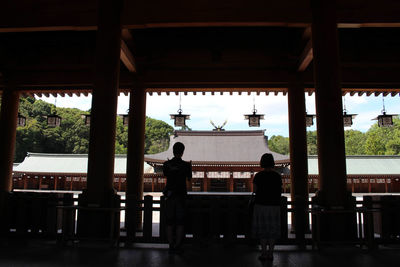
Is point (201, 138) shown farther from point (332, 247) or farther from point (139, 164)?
point (332, 247)

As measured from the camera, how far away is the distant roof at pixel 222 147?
22875 millimetres

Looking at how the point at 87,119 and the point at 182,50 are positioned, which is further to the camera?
the point at 87,119

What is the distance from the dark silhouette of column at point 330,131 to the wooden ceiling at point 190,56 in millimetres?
1022

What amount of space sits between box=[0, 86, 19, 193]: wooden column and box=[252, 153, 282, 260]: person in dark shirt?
24.6 feet

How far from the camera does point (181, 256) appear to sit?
3863 millimetres

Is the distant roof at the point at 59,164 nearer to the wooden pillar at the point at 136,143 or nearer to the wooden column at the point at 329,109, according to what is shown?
the wooden pillar at the point at 136,143

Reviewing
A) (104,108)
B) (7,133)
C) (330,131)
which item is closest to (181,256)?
(104,108)

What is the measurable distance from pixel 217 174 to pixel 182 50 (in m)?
16.9

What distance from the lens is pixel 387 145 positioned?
1801 inches

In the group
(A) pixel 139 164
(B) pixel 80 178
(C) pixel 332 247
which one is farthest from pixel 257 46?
(B) pixel 80 178

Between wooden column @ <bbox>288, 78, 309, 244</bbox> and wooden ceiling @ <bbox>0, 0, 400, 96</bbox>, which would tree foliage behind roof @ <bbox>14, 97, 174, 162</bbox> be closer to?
wooden ceiling @ <bbox>0, 0, 400, 96</bbox>

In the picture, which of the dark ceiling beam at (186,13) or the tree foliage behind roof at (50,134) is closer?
the dark ceiling beam at (186,13)

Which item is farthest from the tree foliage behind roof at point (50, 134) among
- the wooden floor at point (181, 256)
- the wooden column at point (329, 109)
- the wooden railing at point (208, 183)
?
the wooden column at point (329, 109)

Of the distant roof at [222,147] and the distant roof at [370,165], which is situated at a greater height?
the distant roof at [222,147]
